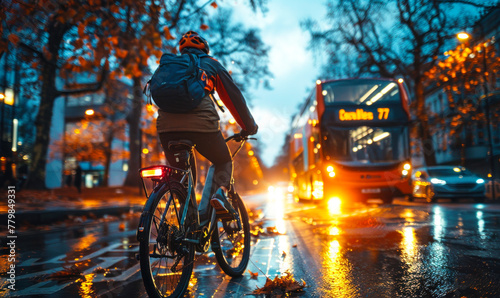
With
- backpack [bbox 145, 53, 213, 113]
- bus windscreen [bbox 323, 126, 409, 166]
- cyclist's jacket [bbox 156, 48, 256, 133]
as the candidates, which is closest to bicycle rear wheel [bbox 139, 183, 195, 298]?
cyclist's jacket [bbox 156, 48, 256, 133]

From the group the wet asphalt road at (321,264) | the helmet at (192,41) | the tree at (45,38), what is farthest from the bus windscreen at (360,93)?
the helmet at (192,41)

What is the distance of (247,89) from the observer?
78.6 ft

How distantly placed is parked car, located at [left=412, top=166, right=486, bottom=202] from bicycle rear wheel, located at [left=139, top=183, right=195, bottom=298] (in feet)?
49.5

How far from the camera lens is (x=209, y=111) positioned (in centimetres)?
359

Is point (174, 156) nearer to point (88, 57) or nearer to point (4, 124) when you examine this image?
point (88, 57)

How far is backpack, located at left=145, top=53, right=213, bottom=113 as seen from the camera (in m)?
3.30

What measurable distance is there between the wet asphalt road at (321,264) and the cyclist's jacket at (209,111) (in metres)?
1.27

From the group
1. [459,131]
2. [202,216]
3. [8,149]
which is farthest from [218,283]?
[459,131]

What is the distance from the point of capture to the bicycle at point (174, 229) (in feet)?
9.53

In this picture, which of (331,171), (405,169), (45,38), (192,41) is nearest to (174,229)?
(192,41)

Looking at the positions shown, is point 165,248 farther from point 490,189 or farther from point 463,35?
point 463,35

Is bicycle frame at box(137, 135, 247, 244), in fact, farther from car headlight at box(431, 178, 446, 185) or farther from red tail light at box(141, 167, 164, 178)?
car headlight at box(431, 178, 446, 185)

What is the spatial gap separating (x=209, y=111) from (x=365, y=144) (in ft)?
37.1

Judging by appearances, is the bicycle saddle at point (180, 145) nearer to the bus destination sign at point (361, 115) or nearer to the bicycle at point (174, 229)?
the bicycle at point (174, 229)
